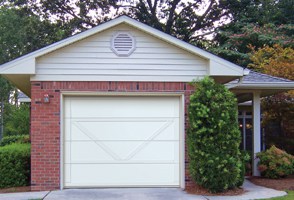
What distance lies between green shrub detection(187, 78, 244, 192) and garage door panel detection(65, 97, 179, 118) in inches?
34.6

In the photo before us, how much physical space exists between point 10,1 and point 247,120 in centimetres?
1962

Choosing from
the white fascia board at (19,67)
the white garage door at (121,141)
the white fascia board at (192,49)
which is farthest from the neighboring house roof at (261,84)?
the white fascia board at (19,67)

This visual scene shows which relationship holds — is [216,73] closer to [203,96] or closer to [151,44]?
[203,96]

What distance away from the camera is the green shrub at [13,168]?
35.1ft

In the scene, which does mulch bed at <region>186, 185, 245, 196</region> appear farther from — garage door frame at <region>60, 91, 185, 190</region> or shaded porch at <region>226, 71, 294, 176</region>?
shaded porch at <region>226, 71, 294, 176</region>

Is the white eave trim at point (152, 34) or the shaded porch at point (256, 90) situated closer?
the white eave trim at point (152, 34)

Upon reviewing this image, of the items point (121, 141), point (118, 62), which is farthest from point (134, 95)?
point (121, 141)

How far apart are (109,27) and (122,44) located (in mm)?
514

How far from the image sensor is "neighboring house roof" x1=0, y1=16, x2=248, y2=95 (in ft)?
31.5

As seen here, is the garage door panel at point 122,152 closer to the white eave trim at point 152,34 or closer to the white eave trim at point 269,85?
the white eave trim at point 152,34

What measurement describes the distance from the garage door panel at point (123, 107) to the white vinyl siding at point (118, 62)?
560 millimetres

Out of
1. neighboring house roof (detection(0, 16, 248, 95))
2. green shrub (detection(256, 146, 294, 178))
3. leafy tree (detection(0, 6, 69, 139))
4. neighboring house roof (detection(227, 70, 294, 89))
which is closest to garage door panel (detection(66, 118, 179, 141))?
neighboring house roof (detection(0, 16, 248, 95))

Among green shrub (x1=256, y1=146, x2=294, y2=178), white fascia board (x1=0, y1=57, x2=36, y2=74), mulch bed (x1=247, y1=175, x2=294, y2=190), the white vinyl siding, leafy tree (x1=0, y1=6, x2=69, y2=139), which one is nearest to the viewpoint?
white fascia board (x1=0, y1=57, x2=36, y2=74)

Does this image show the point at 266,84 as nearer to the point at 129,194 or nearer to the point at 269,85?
the point at 269,85
